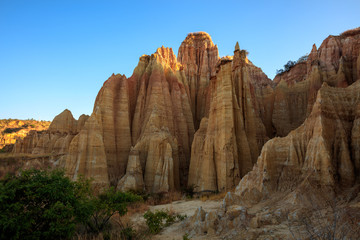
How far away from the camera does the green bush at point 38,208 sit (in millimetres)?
7575

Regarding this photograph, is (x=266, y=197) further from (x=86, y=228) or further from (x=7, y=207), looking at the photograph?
(x=7, y=207)

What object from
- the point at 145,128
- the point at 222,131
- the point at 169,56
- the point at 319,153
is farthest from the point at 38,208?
the point at 169,56

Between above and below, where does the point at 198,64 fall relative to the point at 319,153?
above

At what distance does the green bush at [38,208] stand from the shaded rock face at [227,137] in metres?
14.2

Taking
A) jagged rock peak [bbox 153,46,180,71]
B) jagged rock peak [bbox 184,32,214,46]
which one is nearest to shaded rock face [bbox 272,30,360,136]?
jagged rock peak [bbox 153,46,180,71]

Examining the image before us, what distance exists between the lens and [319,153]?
40.0ft

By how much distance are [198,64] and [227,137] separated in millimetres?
27187

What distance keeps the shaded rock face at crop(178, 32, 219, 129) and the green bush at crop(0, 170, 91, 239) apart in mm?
28432

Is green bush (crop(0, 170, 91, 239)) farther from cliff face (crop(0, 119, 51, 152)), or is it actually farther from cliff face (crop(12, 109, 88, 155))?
cliff face (crop(0, 119, 51, 152))

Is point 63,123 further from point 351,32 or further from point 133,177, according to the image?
point 351,32

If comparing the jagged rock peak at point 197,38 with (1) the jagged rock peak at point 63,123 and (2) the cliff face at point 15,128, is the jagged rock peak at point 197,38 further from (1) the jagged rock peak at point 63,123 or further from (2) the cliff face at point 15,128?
(2) the cliff face at point 15,128

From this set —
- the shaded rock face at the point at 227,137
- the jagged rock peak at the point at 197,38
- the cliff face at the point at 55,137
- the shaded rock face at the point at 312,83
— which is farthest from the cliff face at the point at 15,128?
the shaded rock face at the point at 312,83

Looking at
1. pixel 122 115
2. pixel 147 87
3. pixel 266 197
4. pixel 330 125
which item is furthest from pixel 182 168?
pixel 330 125

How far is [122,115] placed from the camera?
29.3 m
